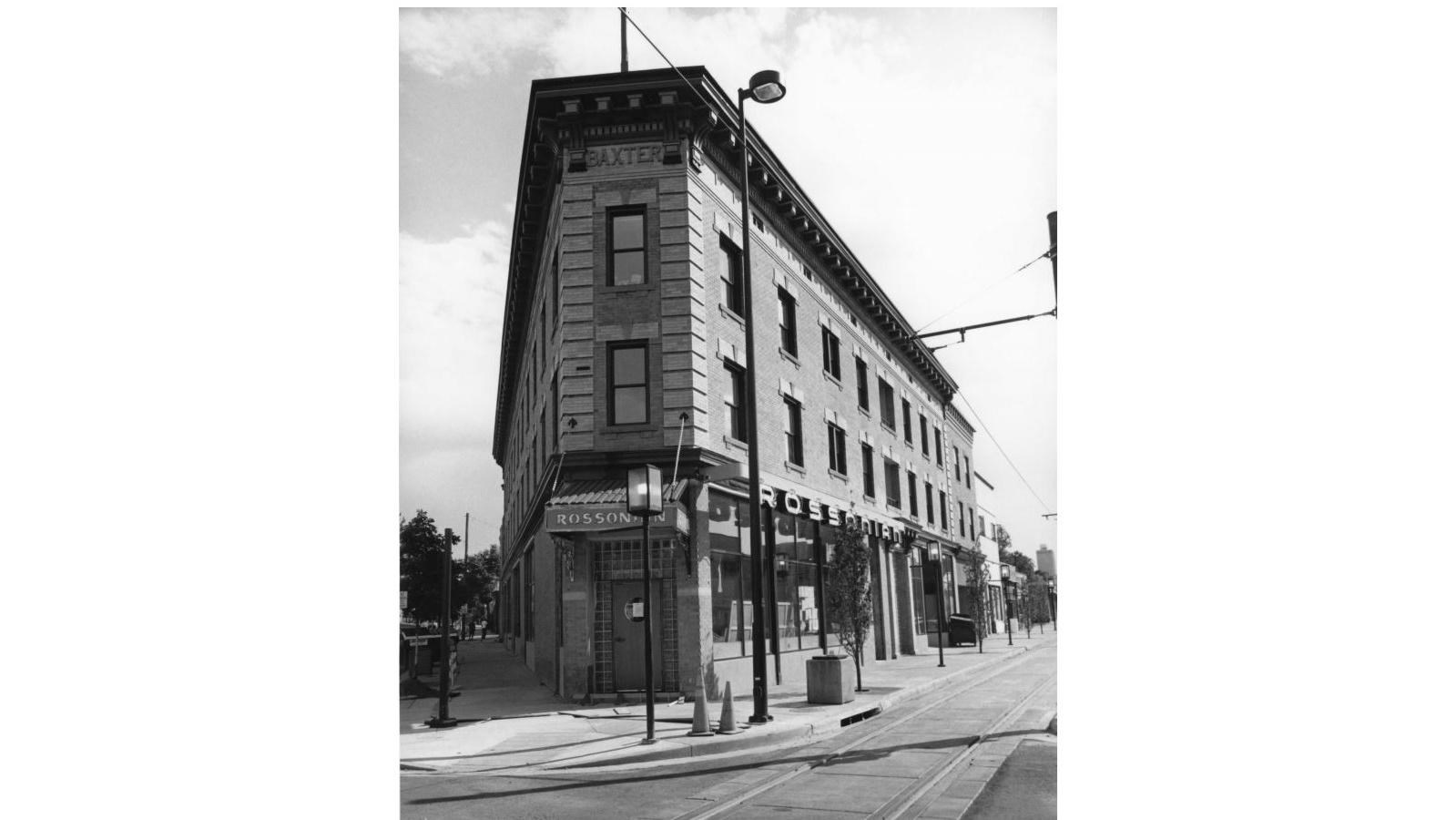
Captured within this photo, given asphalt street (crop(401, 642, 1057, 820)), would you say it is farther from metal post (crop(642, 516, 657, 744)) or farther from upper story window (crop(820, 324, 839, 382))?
upper story window (crop(820, 324, 839, 382))

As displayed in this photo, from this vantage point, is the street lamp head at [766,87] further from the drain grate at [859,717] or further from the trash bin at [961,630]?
the trash bin at [961,630]

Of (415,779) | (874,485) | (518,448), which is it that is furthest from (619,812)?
(518,448)

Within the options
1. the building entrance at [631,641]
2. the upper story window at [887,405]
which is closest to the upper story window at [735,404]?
the building entrance at [631,641]

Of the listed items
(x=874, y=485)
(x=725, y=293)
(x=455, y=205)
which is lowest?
(x=874, y=485)

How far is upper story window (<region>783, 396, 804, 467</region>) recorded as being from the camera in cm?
2097

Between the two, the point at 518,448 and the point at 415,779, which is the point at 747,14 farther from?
the point at 518,448

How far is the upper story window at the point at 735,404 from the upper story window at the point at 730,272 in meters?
1.26

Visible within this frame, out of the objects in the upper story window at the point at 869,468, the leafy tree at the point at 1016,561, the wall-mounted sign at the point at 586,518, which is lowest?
the leafy tree at the point at 1016,561

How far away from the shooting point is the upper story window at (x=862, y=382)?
84.6ft

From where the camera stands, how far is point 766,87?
10961 millimetres

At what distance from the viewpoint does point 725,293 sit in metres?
18.7

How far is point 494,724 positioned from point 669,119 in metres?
11.3

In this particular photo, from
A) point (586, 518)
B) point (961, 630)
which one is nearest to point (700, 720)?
point (586, 518)

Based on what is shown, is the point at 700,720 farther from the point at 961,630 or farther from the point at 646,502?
the point at 961,630
